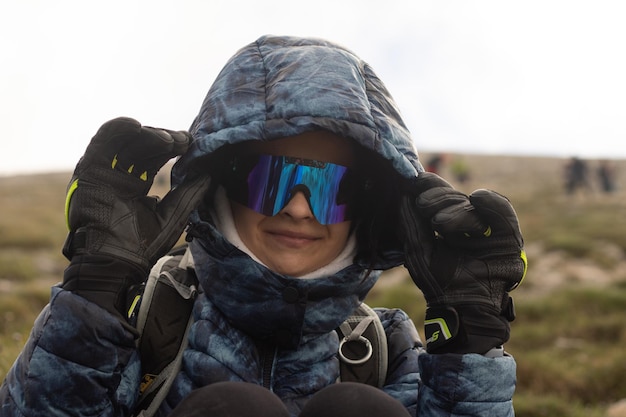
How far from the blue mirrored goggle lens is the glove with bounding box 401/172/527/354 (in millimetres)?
404

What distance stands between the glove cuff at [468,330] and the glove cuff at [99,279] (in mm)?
1350

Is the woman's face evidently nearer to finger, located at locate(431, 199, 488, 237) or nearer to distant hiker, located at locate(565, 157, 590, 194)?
finger, located at locate(431, 199, 488, 237)

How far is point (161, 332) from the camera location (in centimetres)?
275

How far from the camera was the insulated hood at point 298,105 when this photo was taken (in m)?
2.75

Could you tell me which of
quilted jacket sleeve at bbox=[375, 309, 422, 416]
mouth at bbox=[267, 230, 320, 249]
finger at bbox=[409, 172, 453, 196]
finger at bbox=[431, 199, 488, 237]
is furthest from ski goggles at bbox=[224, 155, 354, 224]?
quilted jacket sleeve at bbox=[375, 309, 422, 416]

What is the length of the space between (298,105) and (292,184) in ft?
1.16

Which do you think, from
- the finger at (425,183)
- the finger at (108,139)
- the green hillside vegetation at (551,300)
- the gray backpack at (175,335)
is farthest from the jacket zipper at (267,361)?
the green hillside vegetation at (551,300)

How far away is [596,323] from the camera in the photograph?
33.1 ft

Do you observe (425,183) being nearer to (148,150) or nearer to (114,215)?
(148,150)

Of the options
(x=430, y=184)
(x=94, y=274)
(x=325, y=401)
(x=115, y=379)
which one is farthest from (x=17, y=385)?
(x=430, y=184)

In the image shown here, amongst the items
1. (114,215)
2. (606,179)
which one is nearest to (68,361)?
(114,215)

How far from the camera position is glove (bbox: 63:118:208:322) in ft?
7.96

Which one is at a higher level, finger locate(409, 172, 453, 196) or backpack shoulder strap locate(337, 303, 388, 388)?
finger locate(409, 172, 453, 196)

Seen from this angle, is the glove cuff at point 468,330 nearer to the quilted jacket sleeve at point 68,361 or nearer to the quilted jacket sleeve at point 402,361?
the quilted jacket sleeve at point 402,361
